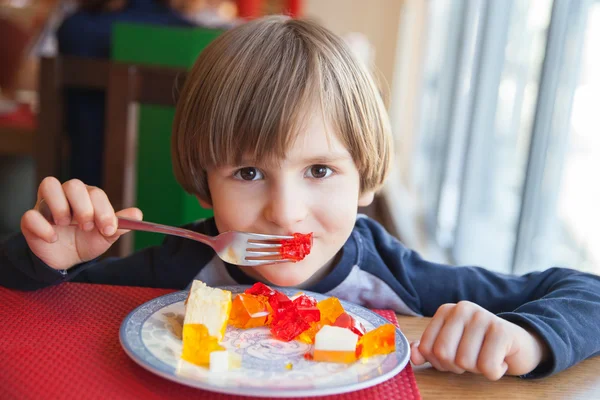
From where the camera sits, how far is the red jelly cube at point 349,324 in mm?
733

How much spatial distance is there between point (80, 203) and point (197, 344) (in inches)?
9.8

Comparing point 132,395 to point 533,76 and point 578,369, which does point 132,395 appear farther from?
point 533,76

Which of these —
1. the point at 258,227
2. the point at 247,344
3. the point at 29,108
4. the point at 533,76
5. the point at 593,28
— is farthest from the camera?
the point at 29,108

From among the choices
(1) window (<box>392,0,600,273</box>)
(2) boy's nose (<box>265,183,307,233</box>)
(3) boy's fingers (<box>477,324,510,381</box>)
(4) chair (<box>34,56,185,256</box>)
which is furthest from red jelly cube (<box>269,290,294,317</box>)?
(4) chair (<box>34,56,185,256</box>)

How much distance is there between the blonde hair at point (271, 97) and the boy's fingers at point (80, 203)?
20cm

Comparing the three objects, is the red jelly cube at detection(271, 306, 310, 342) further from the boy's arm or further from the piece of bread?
the boy's arm

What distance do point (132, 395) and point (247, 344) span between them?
0.14 meters

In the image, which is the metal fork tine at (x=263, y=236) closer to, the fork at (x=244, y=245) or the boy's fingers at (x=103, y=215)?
the fork at (x=244, y=245)

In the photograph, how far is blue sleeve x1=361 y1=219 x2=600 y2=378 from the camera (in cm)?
77

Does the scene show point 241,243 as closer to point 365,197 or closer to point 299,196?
point 299,196

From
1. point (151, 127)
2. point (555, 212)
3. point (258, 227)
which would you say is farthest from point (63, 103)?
point (555, 212)

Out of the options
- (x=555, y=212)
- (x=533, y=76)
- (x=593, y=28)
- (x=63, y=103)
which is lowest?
(x=555, y=212)

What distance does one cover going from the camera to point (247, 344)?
2.30 ft

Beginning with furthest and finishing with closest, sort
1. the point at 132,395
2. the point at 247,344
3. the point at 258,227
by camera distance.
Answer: the point at 258,227
the point at 247,344
the point at 132,395
